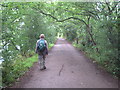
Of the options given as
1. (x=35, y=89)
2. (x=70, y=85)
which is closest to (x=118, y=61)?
(x=70, y=85)

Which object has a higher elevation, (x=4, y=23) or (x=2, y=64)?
(x=4, y=23)

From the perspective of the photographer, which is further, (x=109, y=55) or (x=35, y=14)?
(x=35, y=14)

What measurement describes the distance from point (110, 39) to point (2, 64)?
16.4 ft

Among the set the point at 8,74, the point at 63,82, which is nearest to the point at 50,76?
the point at 63,82

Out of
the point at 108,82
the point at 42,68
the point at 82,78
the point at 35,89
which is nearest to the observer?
the point at 35,89

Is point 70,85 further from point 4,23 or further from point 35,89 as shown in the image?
point 4,23

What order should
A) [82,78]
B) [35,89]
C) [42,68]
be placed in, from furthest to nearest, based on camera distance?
[42,68] → [82,78] → [35,89]

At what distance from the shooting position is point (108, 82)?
5617 millimetres

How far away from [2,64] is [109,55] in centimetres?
489

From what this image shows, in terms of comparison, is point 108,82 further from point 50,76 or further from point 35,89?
point 35,89

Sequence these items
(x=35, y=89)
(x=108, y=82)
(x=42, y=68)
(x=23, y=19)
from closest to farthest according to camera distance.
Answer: (x=35, y=89), (x=108, y=82), (x=42, y=68), (x=23, y=19)

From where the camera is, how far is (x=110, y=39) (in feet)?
21.0

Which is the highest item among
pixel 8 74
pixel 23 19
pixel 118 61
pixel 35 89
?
pixel 23 19

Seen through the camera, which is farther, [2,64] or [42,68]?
[42,68]
